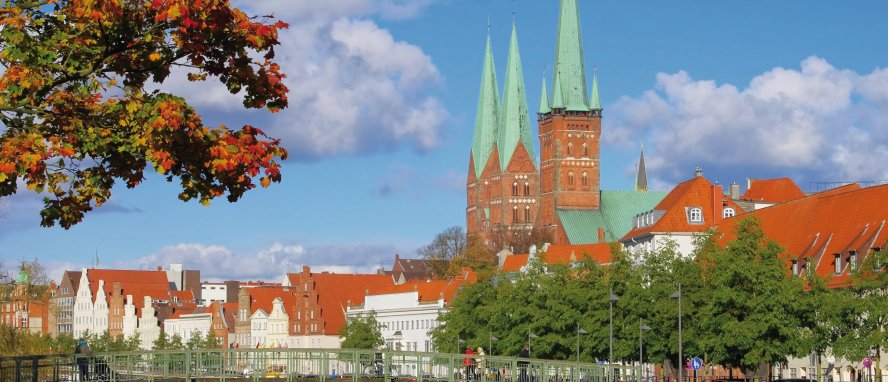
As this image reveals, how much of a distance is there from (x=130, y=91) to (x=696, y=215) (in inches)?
3835

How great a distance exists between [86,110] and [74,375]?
1841 cm

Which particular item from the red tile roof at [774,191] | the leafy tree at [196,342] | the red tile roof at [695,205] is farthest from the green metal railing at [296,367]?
the leafy tree at [196,342]

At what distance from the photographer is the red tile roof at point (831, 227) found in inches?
3174

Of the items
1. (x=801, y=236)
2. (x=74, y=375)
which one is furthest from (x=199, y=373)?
(x=801, y=236)

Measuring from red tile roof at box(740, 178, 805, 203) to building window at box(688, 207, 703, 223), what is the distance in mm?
22994

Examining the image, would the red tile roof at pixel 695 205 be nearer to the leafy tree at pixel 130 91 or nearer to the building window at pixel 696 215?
the building window at pixel 696 215

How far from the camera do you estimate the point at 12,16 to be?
17672 mm

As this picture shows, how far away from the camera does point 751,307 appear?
65.7 m

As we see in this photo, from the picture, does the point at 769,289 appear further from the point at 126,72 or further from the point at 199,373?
the point at 126,72

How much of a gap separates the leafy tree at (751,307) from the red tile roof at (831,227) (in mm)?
7487

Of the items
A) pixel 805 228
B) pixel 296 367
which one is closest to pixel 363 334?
pixel 805 228

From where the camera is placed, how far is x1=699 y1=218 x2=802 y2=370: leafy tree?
214 feet

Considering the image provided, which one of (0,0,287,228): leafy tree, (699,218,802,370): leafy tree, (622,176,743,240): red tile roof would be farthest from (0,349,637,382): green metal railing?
(622,176,743,240): red tile roof

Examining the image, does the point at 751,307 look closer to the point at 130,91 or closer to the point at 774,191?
the point at 130,91
